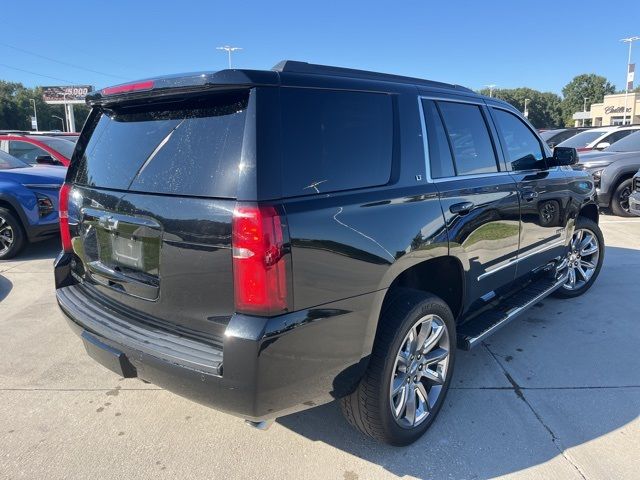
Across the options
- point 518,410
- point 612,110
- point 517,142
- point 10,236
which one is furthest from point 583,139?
point 612,110

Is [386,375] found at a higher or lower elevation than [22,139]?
lower

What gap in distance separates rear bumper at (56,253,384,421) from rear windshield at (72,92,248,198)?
0.61 m

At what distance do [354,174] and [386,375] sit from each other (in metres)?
0.99

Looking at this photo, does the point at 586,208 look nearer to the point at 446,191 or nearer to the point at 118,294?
the point at 446,191

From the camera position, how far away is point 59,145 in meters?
8.42

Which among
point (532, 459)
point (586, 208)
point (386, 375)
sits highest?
point (586, 208)

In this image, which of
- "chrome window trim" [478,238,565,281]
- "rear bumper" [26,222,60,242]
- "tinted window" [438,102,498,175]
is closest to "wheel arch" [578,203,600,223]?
"chrome window trim" [478,238,565,281]

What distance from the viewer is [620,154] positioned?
996 cm

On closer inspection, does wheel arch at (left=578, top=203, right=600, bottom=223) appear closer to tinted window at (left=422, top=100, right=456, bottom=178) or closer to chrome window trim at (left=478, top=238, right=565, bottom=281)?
chrome window trim at (left=478, top=238, right=565, bottom=281)

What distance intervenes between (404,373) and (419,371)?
15cm

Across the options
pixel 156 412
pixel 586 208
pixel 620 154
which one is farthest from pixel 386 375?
pixel 620 154

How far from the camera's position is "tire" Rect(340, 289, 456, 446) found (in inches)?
93.7

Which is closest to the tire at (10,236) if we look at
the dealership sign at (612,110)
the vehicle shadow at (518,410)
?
the vehicle shadow at (518,410)

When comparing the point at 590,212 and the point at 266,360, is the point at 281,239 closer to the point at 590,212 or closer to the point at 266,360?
the point at 266,360
